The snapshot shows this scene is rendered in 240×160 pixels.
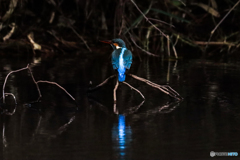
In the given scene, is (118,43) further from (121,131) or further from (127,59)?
(121,131)

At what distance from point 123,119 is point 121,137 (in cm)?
57

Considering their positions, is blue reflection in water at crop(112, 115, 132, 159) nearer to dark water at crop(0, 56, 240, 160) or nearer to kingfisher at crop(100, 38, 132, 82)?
dark water at crop(0, 56, 240, 160)

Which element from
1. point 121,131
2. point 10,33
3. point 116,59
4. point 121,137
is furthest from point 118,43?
point 10,33

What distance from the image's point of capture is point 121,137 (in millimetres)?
3451

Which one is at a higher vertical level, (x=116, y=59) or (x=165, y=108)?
(x=116, y=59)

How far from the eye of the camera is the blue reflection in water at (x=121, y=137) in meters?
3.13

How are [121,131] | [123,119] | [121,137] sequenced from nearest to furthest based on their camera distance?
[121,137], [121,131], [123,119]

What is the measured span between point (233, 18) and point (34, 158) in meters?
6.91

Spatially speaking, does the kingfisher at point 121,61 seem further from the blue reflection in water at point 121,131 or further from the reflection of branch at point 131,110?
the blue reflection in water at point 121,131

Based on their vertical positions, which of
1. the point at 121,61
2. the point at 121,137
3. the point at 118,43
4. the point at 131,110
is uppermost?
the point at 118,43

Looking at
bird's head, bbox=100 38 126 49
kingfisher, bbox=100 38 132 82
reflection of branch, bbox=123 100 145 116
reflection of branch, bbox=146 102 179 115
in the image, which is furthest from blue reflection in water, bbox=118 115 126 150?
bird's head, bbox=100 38 126 49

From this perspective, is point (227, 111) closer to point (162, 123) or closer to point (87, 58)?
point (162, 123)

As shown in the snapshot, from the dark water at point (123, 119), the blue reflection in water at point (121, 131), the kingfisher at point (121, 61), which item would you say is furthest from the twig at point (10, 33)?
the blue reflection in water at point (121, 131)

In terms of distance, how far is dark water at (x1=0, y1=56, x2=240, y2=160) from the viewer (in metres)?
3.13
